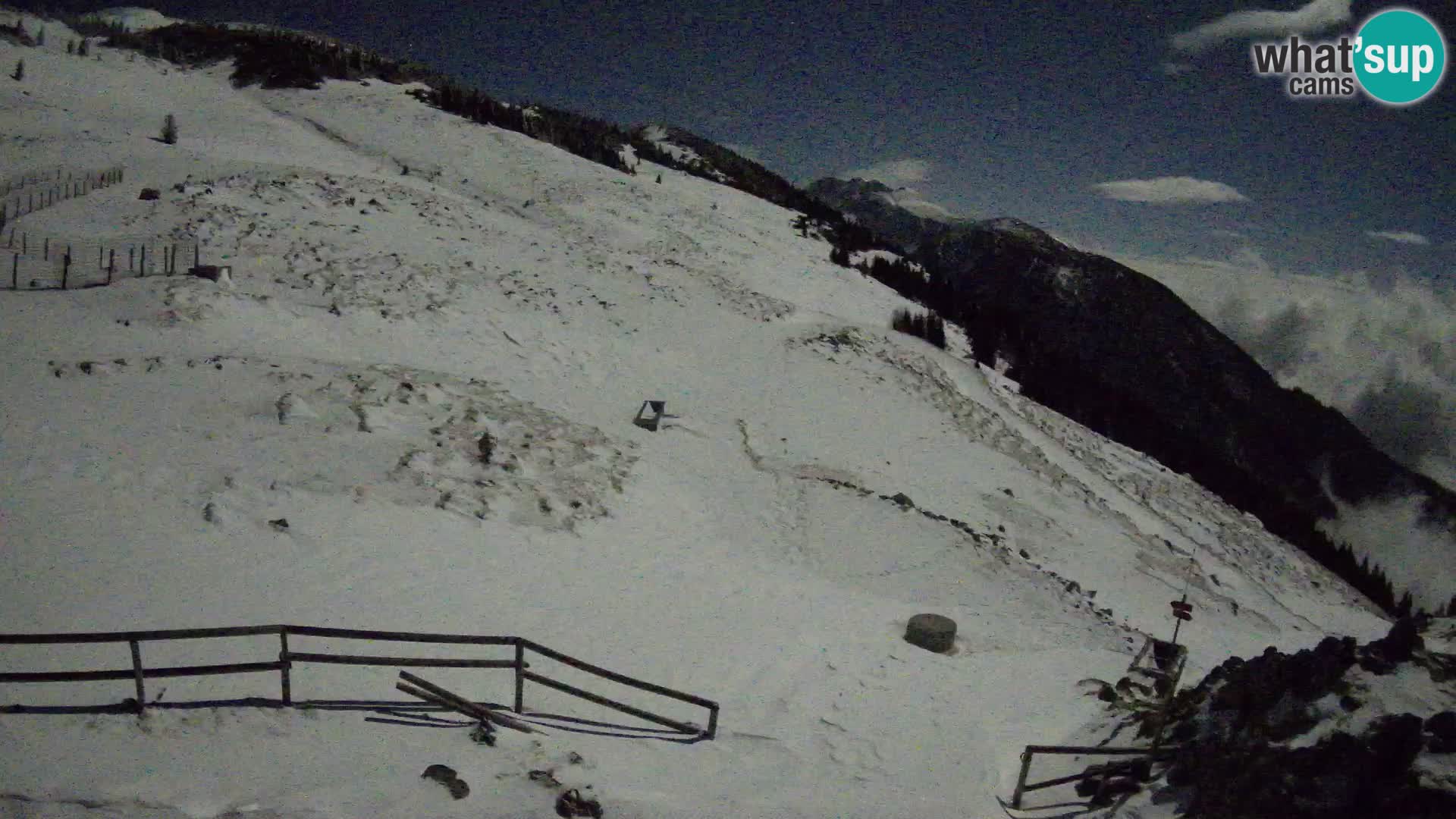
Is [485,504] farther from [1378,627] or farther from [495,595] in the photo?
[1378,627]

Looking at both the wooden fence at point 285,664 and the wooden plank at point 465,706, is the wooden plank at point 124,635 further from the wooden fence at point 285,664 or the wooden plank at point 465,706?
the wooden plank at point 465,706

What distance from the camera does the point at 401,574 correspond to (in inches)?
472

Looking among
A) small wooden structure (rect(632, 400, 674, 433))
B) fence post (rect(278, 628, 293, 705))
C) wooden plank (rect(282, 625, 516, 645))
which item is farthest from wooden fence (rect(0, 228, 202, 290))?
wooden plank (rect(282, 625, 516, 645))

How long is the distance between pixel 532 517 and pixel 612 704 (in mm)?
6742

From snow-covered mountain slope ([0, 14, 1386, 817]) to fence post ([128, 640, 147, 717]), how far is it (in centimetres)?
20

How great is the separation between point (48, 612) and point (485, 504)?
264 inches

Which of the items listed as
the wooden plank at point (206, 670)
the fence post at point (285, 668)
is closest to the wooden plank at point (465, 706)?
the fence post at point (285, 668)

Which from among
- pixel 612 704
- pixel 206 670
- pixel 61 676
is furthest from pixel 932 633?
pixel 61 676

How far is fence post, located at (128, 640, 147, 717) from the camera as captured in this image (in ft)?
22.6

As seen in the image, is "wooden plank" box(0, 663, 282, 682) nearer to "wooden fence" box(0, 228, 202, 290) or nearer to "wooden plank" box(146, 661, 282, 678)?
"wooden plank" box(146, 661, 282, 678)

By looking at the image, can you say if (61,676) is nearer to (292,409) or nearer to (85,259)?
(292,409)

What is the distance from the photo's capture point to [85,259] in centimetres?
2050

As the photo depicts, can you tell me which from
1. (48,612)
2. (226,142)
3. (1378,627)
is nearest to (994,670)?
(48,612)

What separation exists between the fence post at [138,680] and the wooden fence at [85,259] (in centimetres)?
1641
